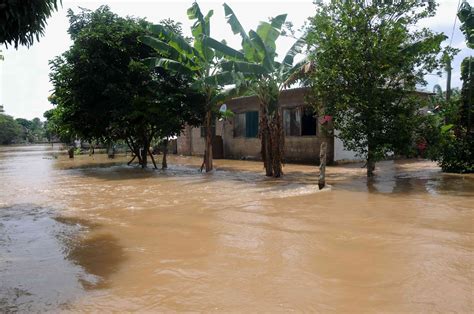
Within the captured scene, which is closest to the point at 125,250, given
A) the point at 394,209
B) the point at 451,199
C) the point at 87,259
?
the point at 87,259

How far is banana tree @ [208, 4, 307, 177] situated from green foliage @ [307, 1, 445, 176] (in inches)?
60.2

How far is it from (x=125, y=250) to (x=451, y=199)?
721 cm

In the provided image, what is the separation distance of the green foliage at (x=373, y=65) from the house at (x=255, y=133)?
3704mm

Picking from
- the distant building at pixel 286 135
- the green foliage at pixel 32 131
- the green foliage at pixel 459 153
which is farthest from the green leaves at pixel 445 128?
the green foliage at pixel 32 131

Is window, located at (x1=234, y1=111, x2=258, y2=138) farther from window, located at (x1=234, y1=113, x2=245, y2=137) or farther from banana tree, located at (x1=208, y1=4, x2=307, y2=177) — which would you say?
banana tree, located at (x1=208, y1=4, x2=307, y2=177)

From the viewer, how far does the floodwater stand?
3760 mm

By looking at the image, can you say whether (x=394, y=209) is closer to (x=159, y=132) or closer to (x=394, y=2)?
(x=394, y=2)

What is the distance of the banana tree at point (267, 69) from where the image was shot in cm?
1249

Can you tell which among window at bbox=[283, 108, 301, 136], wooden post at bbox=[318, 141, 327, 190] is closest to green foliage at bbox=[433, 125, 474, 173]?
wooden post at bbox=[318, 141, 327, 190]

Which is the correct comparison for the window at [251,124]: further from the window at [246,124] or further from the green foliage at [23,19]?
the green foliage at [23,19]

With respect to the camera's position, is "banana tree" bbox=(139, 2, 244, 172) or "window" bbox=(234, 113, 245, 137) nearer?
"banana tree" bbox=(139, 2, 244, 172)

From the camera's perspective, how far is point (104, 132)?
18516 millimetres

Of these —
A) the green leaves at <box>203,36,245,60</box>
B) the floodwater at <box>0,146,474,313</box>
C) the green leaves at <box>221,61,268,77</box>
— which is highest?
the green leaves at <box>203,36,245,60</box>

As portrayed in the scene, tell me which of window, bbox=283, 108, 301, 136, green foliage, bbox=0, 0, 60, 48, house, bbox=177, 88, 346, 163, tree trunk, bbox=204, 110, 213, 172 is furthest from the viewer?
window, bbox=283, 108, 301, 136
